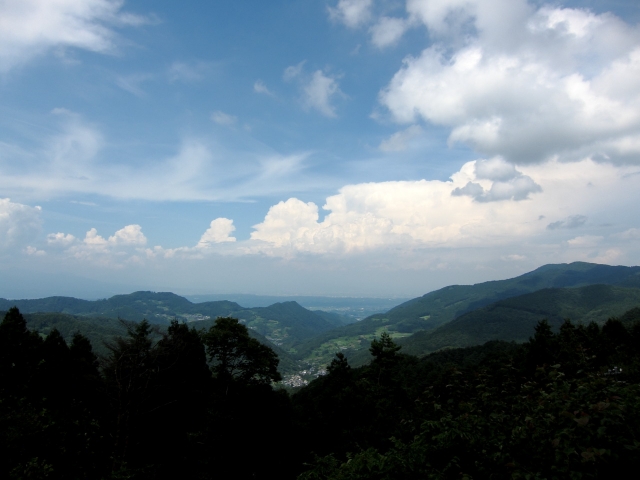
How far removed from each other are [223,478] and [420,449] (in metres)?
17.8

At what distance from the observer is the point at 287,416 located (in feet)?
86.5

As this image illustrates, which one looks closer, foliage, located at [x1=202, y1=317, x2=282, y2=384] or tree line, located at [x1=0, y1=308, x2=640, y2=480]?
tree line, located at [x1=0, y1=308, x2=640, y2=480]

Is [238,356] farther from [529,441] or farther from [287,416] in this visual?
[529,441]

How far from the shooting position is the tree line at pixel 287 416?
5309mm

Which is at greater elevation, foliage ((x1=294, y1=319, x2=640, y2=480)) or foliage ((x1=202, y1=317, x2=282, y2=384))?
foliage ((x1=294, y1=319, x2=640, y2=480))

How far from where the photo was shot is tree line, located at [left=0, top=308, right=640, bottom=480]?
531 cm

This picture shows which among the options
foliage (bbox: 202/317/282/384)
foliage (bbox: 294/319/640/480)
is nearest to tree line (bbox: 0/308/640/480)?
foliage (bbox: 294/319/640/480)

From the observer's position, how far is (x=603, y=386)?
21.0 ft

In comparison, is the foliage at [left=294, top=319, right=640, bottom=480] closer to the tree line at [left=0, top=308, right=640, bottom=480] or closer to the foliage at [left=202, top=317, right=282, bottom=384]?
the tree line at [left=0, top=308, right=640, bottom=480]

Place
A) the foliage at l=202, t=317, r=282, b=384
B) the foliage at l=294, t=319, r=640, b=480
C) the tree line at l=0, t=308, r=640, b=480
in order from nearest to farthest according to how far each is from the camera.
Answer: the foliage at l=294, t=319, r=640, b=480, the tree line at l=0, t=308, r=640, b=480, the foliage at l=202, t=317, r=282, b=384

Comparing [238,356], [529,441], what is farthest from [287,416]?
[529,441]

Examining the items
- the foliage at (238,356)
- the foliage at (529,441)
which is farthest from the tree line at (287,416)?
the foliage at (238,356)

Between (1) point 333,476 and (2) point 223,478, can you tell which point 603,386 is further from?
(2) point 223,478

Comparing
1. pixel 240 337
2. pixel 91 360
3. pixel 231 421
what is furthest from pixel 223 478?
pixel 91 360
